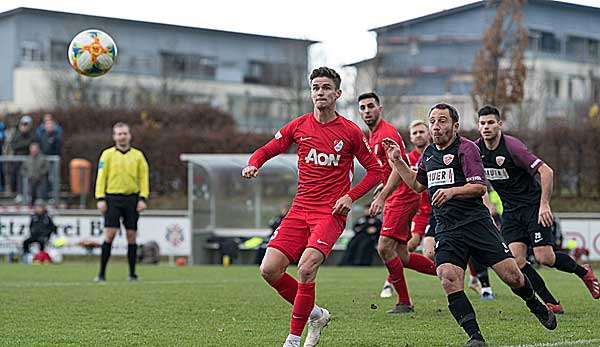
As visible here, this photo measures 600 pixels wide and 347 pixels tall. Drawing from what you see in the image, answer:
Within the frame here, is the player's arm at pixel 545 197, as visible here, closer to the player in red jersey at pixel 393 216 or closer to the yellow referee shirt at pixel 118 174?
the player in red jersey at pixel 393 216

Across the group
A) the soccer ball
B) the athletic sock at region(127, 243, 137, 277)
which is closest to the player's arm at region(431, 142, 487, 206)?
the soccer ball

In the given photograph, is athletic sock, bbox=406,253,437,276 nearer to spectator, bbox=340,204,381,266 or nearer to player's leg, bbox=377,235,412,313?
player's leg, bbox=377,235,412,313

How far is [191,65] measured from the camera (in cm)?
6588

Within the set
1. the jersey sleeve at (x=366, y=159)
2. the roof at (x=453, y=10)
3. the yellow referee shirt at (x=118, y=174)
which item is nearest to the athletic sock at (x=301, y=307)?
the jersey sleeve at (x=366, y=159)

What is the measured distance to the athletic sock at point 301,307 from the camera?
898 cm

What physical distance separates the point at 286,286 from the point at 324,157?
113 cm

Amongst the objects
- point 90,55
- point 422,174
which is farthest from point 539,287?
→ point 90,55

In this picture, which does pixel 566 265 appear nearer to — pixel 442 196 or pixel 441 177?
pixel 441 177

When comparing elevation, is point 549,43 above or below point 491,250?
above

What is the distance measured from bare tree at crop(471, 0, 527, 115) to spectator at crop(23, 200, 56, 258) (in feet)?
43.8

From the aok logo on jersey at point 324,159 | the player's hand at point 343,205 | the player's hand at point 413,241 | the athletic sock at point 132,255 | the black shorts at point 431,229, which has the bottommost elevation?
the athletic sock at point 132,255

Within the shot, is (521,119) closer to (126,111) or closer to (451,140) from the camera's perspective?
(126,111)

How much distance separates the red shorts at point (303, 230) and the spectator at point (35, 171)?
2128 centimetres

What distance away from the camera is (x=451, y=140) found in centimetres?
956
